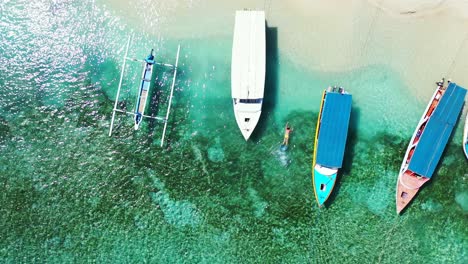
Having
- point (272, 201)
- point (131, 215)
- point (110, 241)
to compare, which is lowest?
point (110, 241)

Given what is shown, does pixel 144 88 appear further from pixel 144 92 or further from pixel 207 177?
pixel 207 177

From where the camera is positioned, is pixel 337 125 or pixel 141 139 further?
pixel 141 139

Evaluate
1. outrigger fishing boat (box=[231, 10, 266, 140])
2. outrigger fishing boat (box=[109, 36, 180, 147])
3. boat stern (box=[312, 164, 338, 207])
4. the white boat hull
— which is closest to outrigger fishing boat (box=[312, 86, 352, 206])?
boat stern (box=[312, 164, 338, 207])

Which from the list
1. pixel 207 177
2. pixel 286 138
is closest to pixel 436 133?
pixel 286 138

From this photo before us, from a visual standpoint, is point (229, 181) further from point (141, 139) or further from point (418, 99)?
point (418, 99)

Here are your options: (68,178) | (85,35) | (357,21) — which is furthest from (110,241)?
(357,21)

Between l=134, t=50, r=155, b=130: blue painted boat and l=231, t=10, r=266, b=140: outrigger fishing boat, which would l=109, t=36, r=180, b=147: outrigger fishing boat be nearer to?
l=134, t=50, r=155, b=130: blue painted boat
